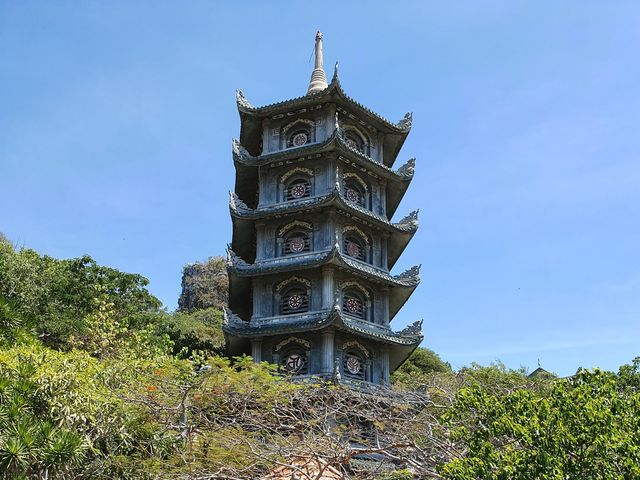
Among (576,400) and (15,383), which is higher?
(15,383)

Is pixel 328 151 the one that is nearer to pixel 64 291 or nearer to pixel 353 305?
pixel 353 305

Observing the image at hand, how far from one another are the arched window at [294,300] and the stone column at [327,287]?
0.75m

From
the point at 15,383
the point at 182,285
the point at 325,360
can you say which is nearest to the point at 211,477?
the point at 15,383

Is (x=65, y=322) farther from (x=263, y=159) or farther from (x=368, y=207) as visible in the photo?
(x=368, y=207)

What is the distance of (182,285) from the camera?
53.9 meters

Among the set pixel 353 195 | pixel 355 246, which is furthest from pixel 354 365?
pixel 353 195

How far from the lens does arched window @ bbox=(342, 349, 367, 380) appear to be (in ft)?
65.7

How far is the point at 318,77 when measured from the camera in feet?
83.6

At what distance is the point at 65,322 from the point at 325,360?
999 centimetres

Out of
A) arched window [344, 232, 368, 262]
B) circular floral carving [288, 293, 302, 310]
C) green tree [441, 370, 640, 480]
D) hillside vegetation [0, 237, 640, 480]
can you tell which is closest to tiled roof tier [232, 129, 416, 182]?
arched window [344, 232, 368, 262]

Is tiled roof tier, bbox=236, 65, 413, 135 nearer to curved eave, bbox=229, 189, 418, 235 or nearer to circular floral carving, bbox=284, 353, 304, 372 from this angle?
curved eave, bbox=229, 189, 418, 235

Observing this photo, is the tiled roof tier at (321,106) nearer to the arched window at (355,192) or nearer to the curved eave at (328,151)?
the curved eave at (328,151)

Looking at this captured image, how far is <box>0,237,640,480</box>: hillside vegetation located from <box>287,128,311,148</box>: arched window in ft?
26.8

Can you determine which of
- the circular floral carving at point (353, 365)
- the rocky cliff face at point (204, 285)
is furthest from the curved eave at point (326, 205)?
the rocky cliff face at point (204, 285)
